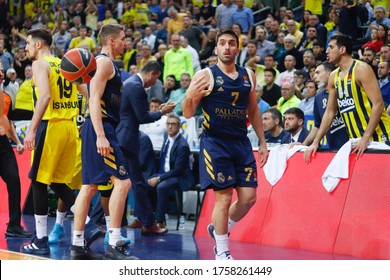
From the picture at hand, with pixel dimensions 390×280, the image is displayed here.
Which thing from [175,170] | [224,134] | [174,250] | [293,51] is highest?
[293,51]

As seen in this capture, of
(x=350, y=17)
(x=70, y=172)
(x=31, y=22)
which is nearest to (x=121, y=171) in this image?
(x=70, y=172)

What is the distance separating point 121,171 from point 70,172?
4.25ft

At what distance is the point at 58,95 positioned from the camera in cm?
835

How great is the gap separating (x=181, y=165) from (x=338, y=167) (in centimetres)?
366

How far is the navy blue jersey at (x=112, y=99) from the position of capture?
24.8 ft

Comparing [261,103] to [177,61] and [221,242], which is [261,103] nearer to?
[177,61]

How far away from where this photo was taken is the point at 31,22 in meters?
25.6

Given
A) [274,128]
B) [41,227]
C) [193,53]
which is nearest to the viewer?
[41,227]

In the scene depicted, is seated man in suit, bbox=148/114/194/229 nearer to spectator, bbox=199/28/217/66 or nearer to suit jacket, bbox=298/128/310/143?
suit jacket, bbox=298/128/310/143

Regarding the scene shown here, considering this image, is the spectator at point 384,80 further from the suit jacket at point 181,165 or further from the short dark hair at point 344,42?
the short dark hair at point 344,42

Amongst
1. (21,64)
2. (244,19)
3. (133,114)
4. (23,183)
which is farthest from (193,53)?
(133,114)

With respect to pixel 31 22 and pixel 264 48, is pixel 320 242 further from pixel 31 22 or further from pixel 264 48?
pixel 31 22

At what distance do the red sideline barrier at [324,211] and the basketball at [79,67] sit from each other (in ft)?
9.66

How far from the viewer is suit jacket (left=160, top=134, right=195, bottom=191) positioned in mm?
11445
